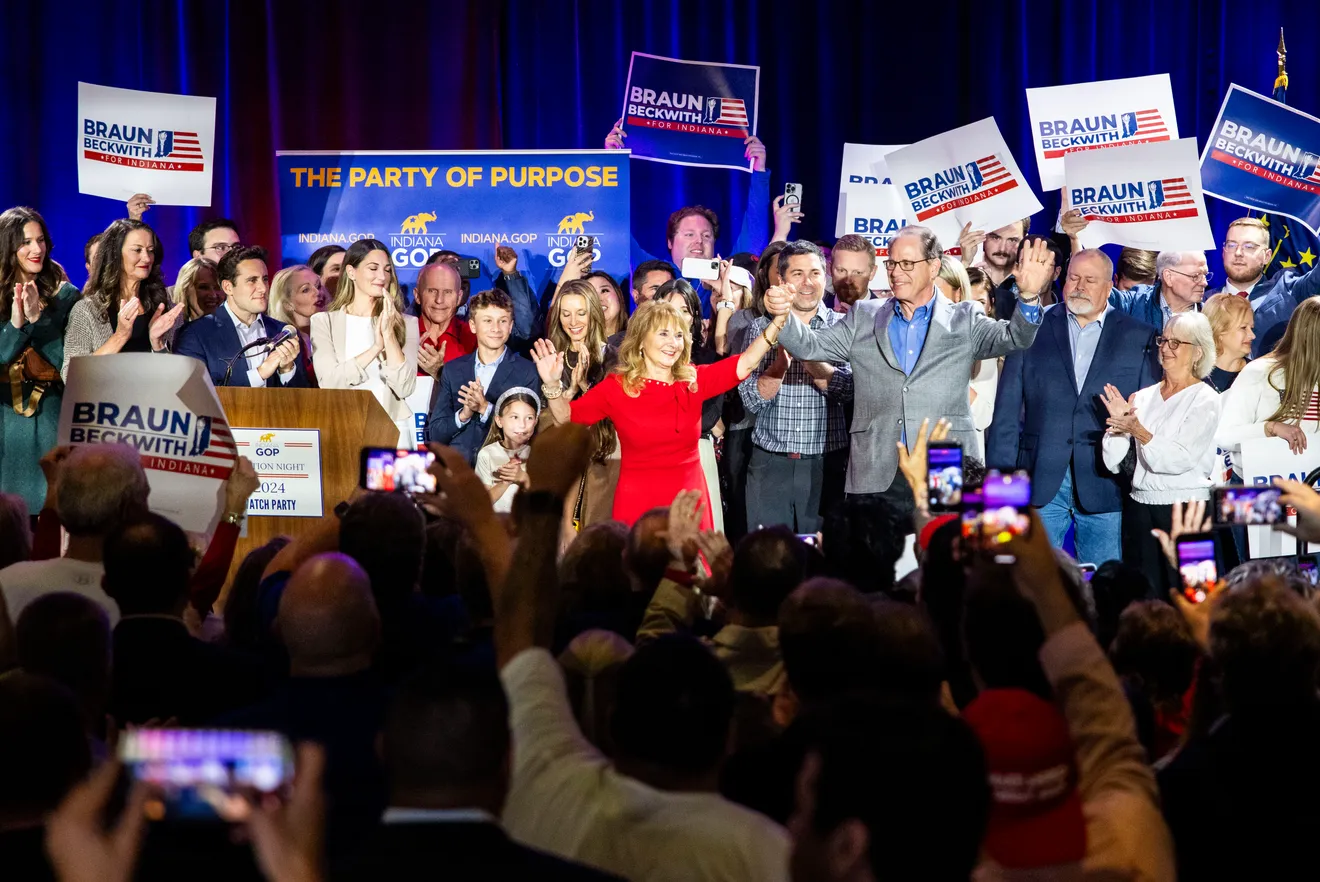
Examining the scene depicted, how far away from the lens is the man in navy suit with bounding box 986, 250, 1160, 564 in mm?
6387

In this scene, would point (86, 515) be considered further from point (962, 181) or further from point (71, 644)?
point (962, 181)

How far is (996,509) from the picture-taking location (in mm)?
2461

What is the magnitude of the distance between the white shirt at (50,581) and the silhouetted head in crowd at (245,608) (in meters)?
0.32

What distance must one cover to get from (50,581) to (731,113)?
6468mm

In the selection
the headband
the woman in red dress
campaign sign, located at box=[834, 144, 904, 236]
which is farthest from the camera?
campaign sign, located at box=[834, 144, 904, 236]

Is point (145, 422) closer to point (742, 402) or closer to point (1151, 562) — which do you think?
point (742, 402)

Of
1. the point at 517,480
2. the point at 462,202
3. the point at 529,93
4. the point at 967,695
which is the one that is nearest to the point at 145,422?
the point at 517,480

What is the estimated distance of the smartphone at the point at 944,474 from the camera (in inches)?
129

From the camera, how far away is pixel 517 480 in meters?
5.85

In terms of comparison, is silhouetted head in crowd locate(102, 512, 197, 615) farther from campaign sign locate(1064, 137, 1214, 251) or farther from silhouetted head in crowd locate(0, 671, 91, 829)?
campaign sign locate(1064, 137, 1214, 251)

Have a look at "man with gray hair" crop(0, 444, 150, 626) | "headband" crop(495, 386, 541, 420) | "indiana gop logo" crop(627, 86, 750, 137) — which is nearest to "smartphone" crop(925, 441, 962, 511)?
"man with gray hair" crop(0, 444, 150, 626)

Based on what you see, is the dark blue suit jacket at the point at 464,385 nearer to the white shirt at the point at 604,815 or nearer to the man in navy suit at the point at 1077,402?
the man in navy suit at the point at 1077,402

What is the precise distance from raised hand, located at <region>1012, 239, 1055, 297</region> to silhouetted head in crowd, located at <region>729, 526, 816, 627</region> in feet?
12.5

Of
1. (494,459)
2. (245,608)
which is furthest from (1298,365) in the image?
(245,608)
